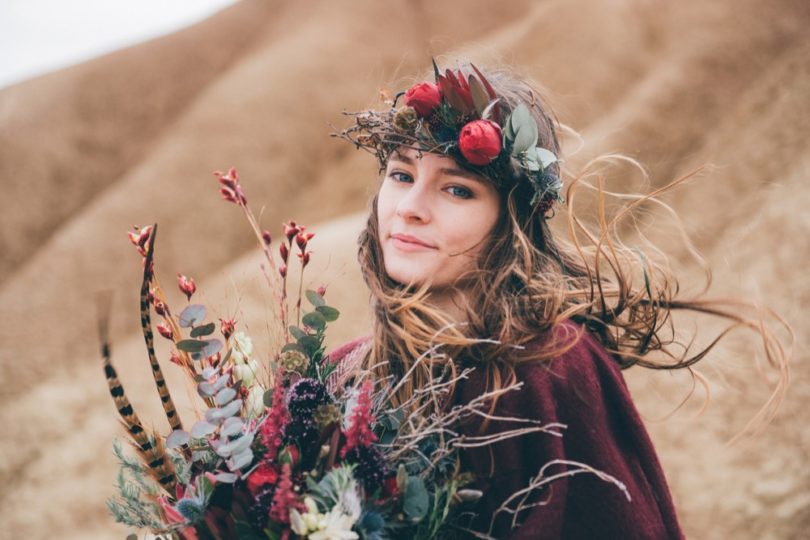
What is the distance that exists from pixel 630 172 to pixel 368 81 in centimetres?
1014

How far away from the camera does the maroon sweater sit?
1.65m

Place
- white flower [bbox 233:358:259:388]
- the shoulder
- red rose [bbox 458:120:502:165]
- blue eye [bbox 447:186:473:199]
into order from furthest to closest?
blue eye [bbox 447:186:473:199], red rose [bbox 458:120:502:165], the shoulder, white flower [bbox 233:358:259:388]

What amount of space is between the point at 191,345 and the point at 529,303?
103 cm

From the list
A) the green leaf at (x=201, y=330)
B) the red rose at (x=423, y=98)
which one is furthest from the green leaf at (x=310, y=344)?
the red rose at (x=423, y=98)

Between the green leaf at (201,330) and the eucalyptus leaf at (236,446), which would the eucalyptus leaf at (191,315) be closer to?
the green leaf at (201,330)

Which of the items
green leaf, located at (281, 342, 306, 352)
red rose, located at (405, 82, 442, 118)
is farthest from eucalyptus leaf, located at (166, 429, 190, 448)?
red rose, located at (405, 82, 442, 118)

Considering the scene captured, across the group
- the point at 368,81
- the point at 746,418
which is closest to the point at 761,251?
the point at 746,418

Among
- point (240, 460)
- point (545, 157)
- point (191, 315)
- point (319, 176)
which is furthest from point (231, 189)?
point (319, 176)

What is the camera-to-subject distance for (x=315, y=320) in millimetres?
1669

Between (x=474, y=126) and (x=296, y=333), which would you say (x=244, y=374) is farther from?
(x=474, y=126)

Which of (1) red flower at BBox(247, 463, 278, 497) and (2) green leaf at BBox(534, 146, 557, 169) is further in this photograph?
(2) green leaf at BBox(534, 146, 557, 169)

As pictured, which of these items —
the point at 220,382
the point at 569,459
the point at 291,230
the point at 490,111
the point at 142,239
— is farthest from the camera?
the point at 490,111

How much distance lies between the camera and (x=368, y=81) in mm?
17797

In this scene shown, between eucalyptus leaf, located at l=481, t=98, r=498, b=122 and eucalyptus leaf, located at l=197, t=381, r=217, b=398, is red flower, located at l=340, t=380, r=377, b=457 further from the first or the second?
eucalyptus leaf, located at l=481, t=98, r=498, b=122
